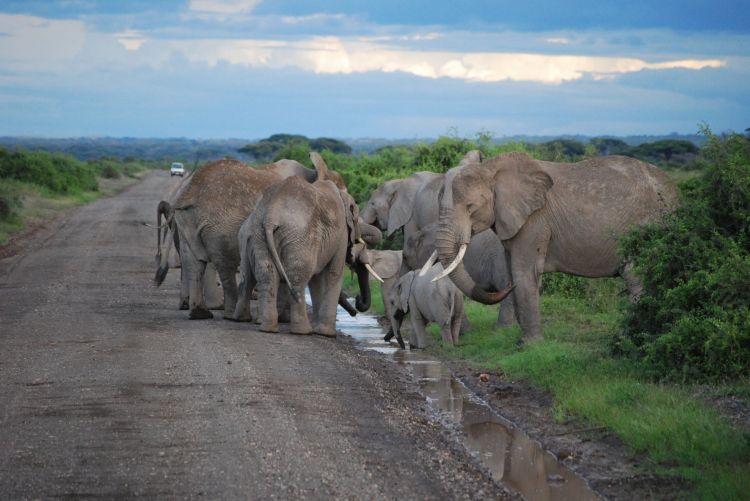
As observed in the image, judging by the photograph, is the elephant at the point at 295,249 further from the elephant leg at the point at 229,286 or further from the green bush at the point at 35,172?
the green bush at the point at 35,172

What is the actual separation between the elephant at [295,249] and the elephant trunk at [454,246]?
6.66ft

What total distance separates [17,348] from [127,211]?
96.3 ft

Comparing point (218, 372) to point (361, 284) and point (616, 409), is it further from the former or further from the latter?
point (361, 284)

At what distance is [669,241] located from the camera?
11.5 metres

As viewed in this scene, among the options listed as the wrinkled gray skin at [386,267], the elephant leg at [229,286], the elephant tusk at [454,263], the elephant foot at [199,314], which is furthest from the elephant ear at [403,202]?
the elephant tusk at [454,263]

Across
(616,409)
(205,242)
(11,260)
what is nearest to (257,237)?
(205,242)

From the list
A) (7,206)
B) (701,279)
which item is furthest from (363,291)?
(7,206)

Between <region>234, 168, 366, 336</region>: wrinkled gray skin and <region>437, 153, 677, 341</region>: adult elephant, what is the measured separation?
1966mm

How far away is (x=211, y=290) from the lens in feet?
54.8

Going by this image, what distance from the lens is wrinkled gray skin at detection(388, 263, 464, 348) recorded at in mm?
13867

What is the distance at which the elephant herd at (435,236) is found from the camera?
42.9 feet

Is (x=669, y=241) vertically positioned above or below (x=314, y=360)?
above

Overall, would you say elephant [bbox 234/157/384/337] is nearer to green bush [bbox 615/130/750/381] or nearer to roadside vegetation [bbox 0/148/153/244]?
green bush [bbox 615/130/750/381]

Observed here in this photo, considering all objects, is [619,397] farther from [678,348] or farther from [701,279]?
[701,279]
